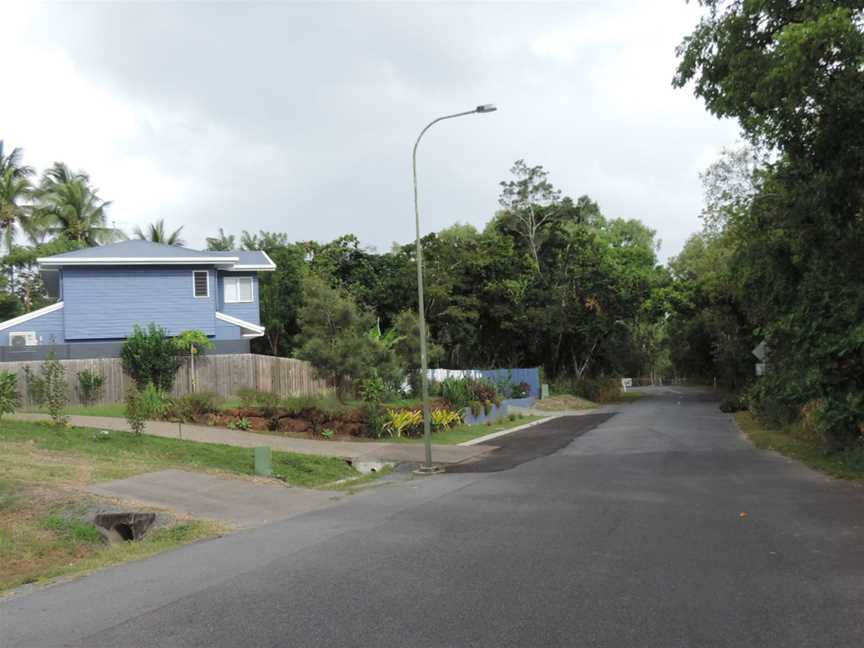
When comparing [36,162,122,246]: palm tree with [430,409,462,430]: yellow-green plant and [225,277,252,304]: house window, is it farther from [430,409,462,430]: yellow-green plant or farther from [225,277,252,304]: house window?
[430,409,462,430]: yellow-green plant

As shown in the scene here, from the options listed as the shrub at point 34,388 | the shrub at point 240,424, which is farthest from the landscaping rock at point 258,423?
the shrub at point 34,388

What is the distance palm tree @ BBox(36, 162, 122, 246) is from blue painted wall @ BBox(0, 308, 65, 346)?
52.4 ft

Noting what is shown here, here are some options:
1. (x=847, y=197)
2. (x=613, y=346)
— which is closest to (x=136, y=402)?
(x=847, y=197)

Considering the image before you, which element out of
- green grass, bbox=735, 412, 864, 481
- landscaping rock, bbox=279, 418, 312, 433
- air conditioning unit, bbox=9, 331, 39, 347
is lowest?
green grass, bbox=735, 412, 864, 481

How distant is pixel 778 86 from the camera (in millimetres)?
13016

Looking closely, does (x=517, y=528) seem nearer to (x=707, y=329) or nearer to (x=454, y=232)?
(x=707, y=329)

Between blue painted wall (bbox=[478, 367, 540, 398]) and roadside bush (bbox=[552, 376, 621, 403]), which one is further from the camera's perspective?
roadside bush (bbox=[552, 376, 621, 403])

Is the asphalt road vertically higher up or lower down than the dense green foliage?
lower down

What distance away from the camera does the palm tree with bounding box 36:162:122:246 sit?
4575cm

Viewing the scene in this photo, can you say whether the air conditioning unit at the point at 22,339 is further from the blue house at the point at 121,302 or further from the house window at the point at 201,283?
the house window at the point at 201,283

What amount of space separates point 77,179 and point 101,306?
67.8 ft

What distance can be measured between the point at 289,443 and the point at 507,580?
1398 cm

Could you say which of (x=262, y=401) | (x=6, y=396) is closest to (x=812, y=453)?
(x=262, y=401)

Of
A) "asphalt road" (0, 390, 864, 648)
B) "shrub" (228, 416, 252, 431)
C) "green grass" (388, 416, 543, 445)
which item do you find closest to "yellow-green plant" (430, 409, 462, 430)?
"green grass" (388, 416, 543, 445)
